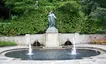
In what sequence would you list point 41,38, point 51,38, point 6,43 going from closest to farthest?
1. point 51,38
2. point 6,43
3. point 41,38

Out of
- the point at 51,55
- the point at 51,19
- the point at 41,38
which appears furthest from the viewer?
the point at 41,38

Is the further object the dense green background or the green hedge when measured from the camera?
the dense green background

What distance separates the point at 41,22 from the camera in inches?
1005

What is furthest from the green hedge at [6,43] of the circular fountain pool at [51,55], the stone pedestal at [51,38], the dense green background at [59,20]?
the stone pedestal at [51,38]

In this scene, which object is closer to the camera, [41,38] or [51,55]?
[51,55]

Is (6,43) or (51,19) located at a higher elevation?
(51,19)

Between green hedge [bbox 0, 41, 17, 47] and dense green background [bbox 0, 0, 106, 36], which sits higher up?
dense green background [bbox 0, 0, 106, 36]

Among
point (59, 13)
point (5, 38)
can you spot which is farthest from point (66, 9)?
point (5, 38)

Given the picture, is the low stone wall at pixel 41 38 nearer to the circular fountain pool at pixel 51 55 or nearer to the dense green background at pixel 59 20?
the dense green background at pixel 59 20

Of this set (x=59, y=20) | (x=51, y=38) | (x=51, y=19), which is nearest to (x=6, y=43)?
(x=51, y=38)

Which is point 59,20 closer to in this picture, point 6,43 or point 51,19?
point 51,19

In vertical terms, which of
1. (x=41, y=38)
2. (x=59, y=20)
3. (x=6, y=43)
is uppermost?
(x=59, y=20)

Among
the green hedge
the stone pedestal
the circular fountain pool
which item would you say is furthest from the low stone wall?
the circular fountain pool

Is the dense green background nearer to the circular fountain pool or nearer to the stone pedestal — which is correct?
the stone pedestal
